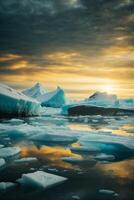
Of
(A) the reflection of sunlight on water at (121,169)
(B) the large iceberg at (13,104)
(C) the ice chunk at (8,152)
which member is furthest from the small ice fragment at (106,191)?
(B) the large iceberg at (13,104)

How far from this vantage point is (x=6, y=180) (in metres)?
4.62

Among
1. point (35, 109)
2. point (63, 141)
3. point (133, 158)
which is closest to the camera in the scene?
point (133, 158)

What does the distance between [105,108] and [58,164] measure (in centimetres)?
2593

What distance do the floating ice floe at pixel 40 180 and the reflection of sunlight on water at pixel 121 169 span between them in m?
1.02

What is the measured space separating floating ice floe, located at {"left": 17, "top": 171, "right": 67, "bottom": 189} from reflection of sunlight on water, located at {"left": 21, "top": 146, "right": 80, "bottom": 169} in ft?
3.30

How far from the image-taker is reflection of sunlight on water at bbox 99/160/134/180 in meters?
5.17

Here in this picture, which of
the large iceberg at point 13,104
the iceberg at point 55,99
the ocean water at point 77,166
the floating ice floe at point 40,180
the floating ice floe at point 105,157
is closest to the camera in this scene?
the ocean water at point 77,166

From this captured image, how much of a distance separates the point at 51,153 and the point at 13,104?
12.5 m

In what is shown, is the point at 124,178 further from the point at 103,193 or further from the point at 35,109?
the point at 35,109

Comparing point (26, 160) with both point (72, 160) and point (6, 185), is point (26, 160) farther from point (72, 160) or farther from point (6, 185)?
point (6, 185)

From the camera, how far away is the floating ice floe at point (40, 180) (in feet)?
14.3

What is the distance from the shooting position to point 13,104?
1916 centimetres

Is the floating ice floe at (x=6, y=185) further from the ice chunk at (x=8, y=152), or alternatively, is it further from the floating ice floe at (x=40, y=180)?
the ice chunk at (x=8, y=152)

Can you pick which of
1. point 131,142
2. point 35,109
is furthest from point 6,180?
point 35,109
